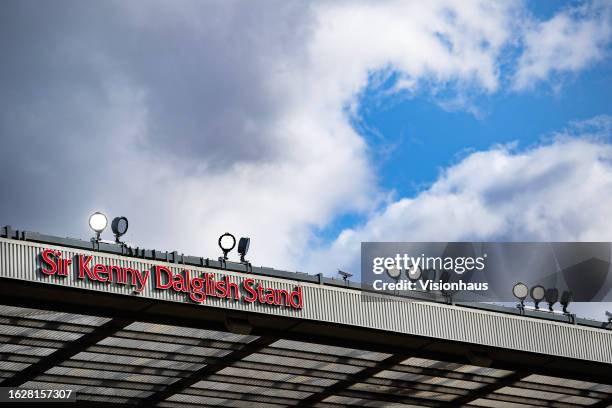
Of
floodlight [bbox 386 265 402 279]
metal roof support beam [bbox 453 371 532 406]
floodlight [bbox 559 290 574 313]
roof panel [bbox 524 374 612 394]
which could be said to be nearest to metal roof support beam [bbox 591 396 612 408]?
roof panel [bbox 524 374 612 394]

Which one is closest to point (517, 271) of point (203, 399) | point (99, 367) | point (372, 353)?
point (372, 353)

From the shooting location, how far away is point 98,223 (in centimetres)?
3416

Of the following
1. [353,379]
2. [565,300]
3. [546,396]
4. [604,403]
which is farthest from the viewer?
[604,403]

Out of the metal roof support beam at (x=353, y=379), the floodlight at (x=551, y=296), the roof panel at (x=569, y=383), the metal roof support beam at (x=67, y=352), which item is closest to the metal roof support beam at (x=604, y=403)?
the roof panel at (x=569, y=383)

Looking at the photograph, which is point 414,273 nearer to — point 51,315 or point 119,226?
point 119,226

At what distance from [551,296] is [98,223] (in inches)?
757

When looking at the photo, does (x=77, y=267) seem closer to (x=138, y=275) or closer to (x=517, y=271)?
(x=138, y=275)

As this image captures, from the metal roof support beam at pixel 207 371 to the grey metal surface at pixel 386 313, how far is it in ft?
9.02

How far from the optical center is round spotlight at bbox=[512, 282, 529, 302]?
43.3 metres

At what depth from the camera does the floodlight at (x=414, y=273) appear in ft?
133

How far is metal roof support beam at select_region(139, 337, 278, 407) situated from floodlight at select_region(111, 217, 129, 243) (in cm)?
680

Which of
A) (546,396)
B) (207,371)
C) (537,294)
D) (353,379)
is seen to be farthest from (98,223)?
(546,396)

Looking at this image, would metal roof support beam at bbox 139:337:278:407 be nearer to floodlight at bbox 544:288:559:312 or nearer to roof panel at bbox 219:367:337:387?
roof panel at bbox 219:367:337:387

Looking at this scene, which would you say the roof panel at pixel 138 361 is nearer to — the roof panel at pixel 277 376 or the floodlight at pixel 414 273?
the roof panel at pixel 277 376
